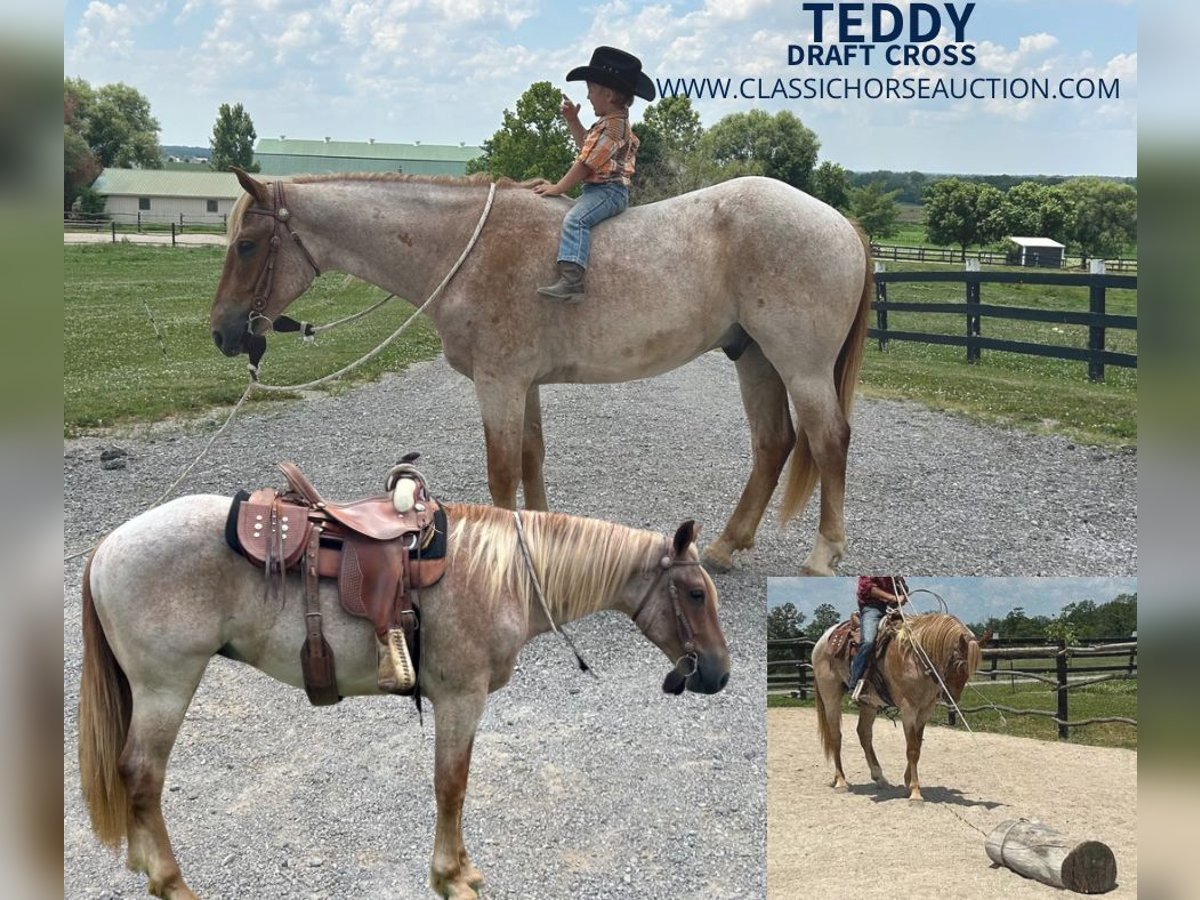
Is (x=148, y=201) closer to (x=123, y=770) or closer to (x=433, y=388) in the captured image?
(x=433, y=388)

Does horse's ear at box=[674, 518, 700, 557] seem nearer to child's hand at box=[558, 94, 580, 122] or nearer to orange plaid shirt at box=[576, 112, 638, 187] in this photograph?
orange plaid shirt at box=[576, 112, 638, 187]

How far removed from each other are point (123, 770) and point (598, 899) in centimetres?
152

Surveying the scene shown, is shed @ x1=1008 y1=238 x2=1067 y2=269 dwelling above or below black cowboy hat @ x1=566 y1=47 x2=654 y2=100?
below

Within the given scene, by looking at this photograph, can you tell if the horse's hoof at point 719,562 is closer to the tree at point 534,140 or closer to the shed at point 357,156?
the tree at point 534,140

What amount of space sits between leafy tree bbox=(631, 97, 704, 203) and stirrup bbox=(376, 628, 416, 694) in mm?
4303

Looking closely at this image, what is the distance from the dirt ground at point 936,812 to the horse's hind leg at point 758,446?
209 cm

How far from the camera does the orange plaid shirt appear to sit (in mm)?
4523

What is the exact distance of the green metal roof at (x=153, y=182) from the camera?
8883mm

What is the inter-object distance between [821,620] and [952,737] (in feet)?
1.82

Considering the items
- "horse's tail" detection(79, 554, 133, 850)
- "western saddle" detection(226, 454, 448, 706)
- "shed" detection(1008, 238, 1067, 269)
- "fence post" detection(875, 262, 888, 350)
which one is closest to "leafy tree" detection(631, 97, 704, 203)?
"western saddle" detection(226, 454, 448, 706)

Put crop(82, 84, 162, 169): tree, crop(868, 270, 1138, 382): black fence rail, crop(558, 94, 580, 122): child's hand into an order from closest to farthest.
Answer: crop(558, 94, 580, 122): child's hand < crop(82, 84, 162, 169): tree < crop(868, 270, 1138, 382): black fence rail

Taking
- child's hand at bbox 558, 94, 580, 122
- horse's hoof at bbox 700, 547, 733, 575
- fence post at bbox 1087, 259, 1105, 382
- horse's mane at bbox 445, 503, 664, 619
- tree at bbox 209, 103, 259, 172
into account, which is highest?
tree at bbox 209, 103, 259, 172

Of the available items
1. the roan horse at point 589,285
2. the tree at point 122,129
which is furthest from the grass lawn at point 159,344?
the roan horse at point 589,285
